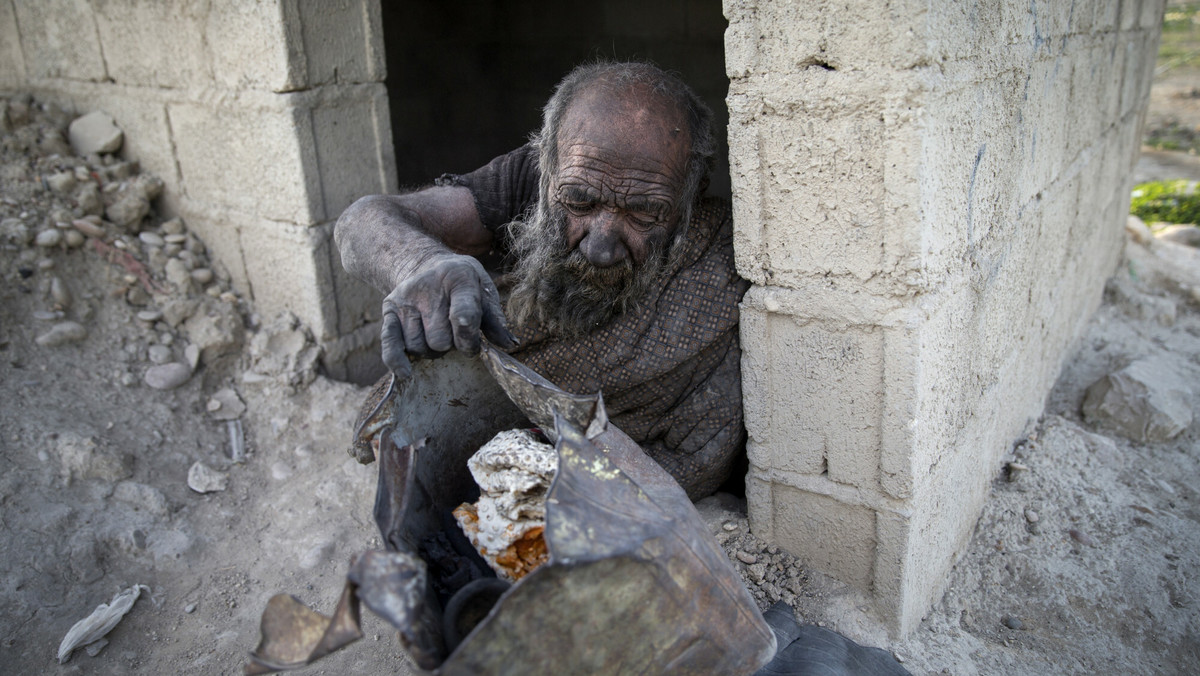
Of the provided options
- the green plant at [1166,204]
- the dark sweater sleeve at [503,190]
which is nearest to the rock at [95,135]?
the dark sweater sleeve at [503,190]

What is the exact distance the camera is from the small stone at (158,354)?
2801 mm

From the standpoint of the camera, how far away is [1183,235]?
18.2 ft

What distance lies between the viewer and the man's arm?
1.59m

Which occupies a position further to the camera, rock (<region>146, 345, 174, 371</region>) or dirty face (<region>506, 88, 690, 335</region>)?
rock (<region>146, 345, 174, 371</region>)

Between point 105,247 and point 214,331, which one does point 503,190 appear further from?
point 105,247

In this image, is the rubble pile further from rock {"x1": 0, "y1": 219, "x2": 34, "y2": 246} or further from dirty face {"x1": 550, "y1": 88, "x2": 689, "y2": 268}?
dirty face {"x1": 550, "y1": 88, "x2": 689, "y2": 268}

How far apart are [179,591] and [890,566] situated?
1987 mm

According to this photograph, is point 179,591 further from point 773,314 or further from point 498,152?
point 498,152

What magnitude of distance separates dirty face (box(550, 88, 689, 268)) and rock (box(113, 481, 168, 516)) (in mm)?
1583

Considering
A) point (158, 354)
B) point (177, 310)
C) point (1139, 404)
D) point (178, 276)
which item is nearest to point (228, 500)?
point (158, 354)

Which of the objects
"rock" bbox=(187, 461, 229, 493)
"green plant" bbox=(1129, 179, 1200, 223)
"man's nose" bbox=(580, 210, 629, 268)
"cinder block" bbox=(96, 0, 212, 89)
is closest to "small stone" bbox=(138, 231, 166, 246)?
"cinder block" bbox=(96, 0, 212, 89)

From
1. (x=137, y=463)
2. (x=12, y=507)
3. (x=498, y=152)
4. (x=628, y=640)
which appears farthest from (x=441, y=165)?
(x=628, y=640)

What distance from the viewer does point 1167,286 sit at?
14.9ft

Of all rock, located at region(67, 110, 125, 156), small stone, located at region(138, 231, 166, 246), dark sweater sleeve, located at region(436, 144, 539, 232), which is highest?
rock, located at region(67, 110, 125, 156)
